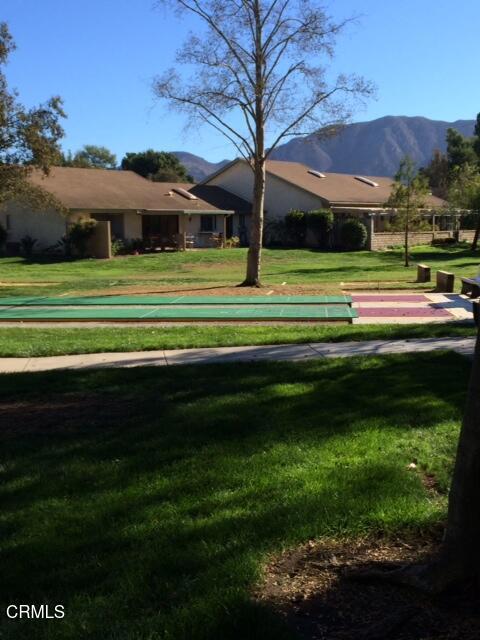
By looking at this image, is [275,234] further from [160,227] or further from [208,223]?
[160,227]

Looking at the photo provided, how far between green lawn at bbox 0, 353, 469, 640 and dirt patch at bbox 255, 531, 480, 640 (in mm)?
124

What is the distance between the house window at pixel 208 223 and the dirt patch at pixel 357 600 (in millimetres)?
44403

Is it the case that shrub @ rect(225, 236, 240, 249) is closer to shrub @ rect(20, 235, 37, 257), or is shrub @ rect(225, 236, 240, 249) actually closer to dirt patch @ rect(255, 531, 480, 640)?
shrub @ rect(20, 235, 37, 257)

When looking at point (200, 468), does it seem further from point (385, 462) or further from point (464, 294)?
point (464, 294)

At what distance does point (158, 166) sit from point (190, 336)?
262 ft

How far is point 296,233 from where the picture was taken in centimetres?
4722

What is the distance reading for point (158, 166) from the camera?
88.8 meters

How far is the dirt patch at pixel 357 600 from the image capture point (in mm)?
2887

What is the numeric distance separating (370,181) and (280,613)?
5866 centimetres

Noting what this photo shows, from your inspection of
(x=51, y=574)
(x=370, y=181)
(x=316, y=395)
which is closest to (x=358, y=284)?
(x=316, y=395)

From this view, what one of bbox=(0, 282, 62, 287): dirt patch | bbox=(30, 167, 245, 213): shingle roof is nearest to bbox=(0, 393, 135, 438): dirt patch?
bbox=(0, 282, 62, 287): dirt patch

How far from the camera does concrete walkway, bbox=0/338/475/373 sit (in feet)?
31.1

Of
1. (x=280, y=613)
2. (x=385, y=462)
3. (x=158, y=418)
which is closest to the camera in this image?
(x=280, y=613)

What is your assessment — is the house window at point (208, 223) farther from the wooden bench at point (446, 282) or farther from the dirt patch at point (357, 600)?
the dirt patch at point (357, 600)
